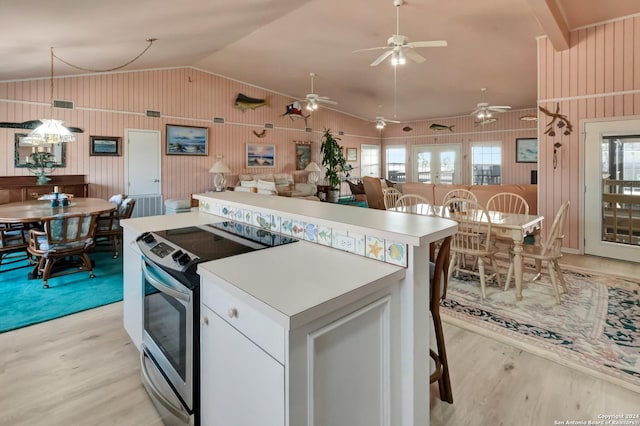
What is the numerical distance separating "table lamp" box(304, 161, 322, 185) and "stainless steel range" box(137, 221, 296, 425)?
759 centimetres

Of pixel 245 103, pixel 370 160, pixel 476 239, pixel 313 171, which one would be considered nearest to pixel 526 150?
pixel 370 160

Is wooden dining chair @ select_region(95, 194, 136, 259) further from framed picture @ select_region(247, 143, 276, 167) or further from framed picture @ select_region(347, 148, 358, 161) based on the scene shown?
framed picture @ select_region(347, 148, 358, 161)

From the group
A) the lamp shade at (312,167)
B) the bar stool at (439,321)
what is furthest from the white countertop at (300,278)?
the lamp shade at (312,167)

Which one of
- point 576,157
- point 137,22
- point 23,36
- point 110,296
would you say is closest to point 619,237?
point 576,157

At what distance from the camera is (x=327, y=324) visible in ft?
3.41

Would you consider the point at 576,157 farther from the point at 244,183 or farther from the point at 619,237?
the point at 244,183

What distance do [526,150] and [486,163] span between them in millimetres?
1056

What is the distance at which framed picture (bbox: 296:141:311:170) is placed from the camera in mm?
9744

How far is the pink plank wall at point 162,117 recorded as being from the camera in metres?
5.71

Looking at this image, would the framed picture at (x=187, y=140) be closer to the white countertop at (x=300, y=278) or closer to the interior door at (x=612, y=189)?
the white countertop at (x=300, y=278)

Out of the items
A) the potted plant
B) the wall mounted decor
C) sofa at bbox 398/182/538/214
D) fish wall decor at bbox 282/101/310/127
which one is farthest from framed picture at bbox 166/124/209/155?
sofa at bbox 398/182/538/214

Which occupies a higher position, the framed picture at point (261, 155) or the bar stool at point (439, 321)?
the framed picture at point (261, 155)

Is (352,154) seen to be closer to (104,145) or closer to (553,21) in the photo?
(104,145)

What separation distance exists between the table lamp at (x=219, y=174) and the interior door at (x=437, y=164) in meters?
6.42
